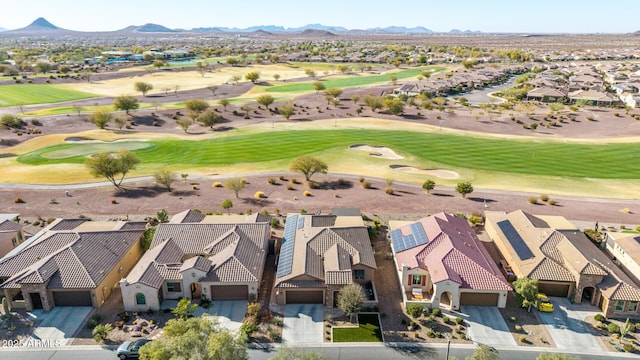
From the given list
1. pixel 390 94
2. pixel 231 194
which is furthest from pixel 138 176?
pixel 390 94

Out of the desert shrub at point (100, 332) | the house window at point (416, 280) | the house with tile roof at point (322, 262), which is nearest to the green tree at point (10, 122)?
the house with tile roof at point (322, 262)

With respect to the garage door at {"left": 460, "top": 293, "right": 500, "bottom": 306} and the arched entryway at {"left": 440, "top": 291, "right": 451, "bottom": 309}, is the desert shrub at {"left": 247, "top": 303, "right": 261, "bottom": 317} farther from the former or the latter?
the garage door at {"left": 460, "top": 293, "right": 500, "bottom": 306}

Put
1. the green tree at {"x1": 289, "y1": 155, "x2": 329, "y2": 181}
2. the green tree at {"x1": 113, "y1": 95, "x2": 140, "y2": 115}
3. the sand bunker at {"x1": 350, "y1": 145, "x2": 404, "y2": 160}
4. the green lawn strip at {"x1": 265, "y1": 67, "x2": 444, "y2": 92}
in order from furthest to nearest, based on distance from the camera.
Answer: the green lawn strip at {"x1": 265, "y1": 67, "x2": 444, "y2": 92} → the green tree at {"x1": 113, "y1": 95, "x2": 140, "y2": 115} → the sand bunker at {"x1": 350, "y1": 145, "x2": 404, "y2": 160} → the green tree at {"x1": 289, "y1": 155, "x2": 329, "y2": 181}

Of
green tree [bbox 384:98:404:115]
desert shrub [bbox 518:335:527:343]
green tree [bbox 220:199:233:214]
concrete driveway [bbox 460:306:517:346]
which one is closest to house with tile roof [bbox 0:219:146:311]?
green tree [bbox 220:199:233:214]

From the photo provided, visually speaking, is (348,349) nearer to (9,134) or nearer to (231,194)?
(231,194)

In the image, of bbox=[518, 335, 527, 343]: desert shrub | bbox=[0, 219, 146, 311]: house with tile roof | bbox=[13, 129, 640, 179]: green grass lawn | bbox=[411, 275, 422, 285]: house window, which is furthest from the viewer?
bbox=[13, 129, 640, 179]: green grass lawn
